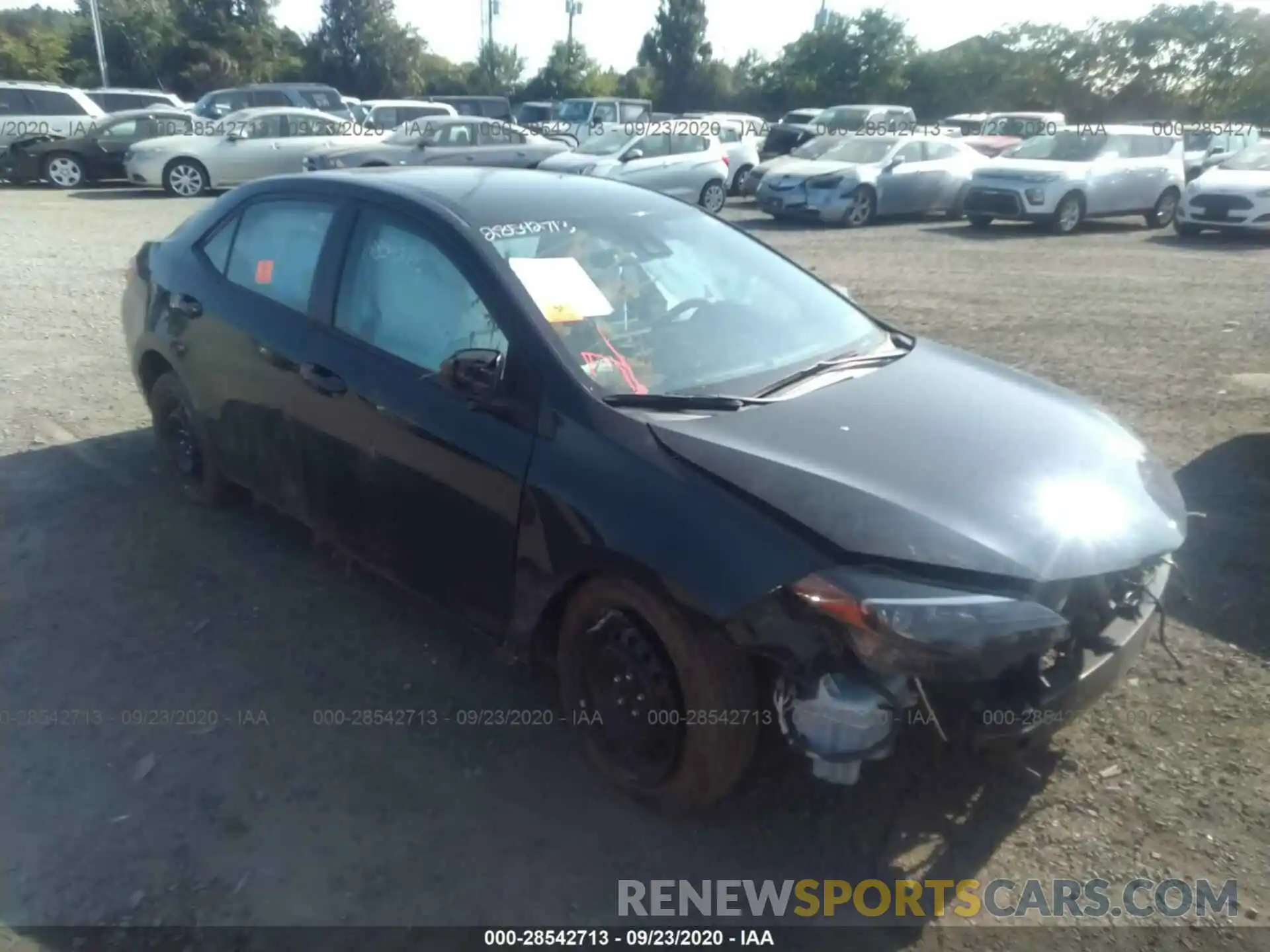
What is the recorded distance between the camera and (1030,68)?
133ft

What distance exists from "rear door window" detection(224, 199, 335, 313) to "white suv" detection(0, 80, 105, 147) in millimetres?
18665

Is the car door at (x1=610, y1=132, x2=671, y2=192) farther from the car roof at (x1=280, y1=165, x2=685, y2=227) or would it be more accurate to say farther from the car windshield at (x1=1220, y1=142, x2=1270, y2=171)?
the car roof at (x1=280, y1=165, x2=685, y2=227)

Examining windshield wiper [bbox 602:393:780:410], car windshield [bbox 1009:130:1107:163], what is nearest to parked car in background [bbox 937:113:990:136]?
car windshield [bbox 1009:130:1107:163]

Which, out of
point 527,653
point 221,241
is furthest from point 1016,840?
point 221,241

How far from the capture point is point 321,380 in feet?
12.6

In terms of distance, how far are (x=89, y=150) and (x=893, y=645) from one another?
2138cm

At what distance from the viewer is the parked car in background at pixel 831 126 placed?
23.2m

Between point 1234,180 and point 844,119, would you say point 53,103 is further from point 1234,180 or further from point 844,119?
point 1234,180

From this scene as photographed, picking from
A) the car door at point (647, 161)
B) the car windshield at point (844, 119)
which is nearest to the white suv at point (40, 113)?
the car door at point (647, 161)

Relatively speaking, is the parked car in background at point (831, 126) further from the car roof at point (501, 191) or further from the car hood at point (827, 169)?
the car roof at point (501, 191)

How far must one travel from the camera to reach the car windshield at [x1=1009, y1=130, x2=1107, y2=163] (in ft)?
53.2

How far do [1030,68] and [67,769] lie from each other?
44003mm

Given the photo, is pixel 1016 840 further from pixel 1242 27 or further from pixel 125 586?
pixel 1242 27

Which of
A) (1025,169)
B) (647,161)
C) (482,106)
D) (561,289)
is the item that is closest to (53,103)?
(647,161)
